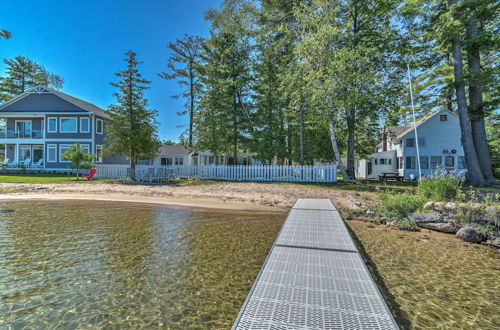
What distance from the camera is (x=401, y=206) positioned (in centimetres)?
687

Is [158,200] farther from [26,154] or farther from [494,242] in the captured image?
[26,154]

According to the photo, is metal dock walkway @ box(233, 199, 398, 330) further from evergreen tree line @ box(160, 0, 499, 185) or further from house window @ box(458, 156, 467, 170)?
house window @ box(458, 156, 467, 170)

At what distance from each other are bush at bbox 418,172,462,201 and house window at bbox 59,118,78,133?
91.1ft

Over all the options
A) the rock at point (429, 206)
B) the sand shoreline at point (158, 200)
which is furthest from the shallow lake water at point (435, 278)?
the sand shoreline at point (158, 200)

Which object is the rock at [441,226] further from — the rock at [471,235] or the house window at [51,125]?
the house window at [51,125]

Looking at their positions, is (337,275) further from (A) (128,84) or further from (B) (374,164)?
(B) (374,164)

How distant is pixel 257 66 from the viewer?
1762 cm

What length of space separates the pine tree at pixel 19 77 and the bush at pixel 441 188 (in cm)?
4496

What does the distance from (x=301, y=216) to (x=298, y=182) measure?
8.02 m

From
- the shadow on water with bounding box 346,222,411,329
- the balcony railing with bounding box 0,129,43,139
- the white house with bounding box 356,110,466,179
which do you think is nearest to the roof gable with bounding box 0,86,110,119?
the balcony railing with bounding box 0,129,43,139

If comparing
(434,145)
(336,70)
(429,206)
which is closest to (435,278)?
(429,206)

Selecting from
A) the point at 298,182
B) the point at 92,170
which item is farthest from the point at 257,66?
the point at 92,170

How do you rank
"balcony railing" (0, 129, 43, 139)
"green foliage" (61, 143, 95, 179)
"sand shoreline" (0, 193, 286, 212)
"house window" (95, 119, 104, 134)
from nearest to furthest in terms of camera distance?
"sand shoreline" (0, 193, 286, 212)
"green foliage" (61, 143, 95, 179)
"house window" (95, 119, 104, 134)
"balcony railing" (0, 129, 43, 139)

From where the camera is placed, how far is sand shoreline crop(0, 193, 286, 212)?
8718mm
